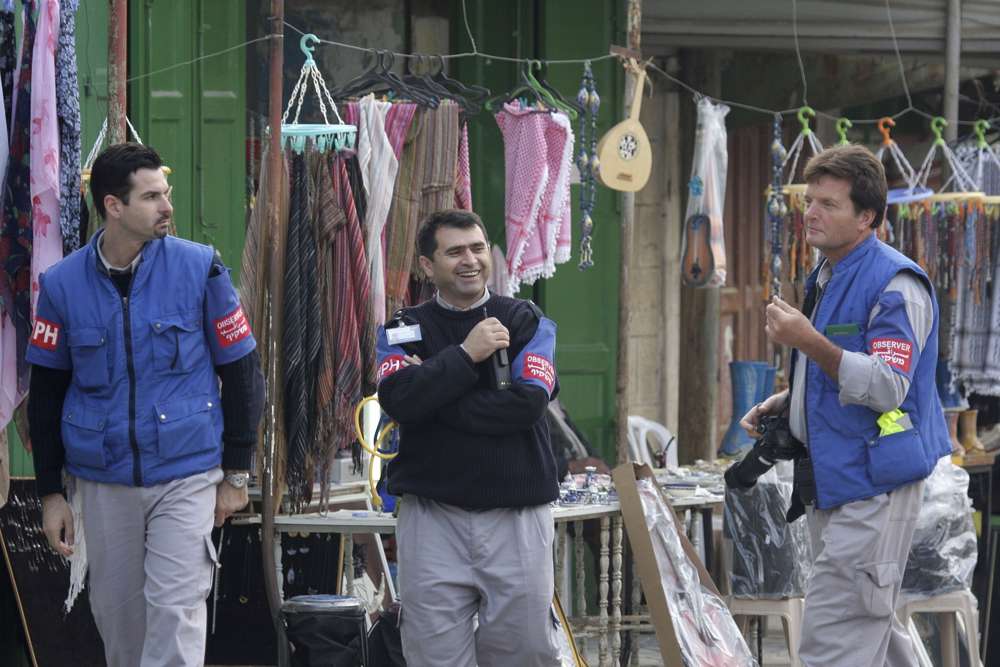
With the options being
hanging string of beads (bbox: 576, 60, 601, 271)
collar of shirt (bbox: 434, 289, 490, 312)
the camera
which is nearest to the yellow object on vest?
the camera

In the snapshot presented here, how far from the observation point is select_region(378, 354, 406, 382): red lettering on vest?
4.49 metres

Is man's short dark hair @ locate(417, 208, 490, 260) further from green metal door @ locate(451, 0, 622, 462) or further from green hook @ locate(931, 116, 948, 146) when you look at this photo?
green hook @ locate(931, 116, 948, 146)

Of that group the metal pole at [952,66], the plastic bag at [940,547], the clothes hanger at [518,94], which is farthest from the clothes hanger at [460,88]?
the metal pole at [952,66]

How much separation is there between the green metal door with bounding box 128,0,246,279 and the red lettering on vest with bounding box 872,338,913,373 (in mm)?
3710

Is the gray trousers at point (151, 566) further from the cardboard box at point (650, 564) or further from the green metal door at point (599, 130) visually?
the green metal door at point (599, 130)

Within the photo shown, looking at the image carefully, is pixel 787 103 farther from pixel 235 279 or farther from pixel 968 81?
pixel 235 279

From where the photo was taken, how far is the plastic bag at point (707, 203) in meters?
7.74

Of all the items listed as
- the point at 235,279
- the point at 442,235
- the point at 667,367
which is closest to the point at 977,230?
the point at 667,367

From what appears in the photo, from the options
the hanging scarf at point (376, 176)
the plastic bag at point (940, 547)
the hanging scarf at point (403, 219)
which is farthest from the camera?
the plastic bag at point (940, 547)

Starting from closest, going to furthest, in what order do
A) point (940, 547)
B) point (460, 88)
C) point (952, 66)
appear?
1. point (940, 547)
2. point (460, 88)
3. point (952, 66)

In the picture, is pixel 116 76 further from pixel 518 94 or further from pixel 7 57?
pixel 518 94

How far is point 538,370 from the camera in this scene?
453 centimetres

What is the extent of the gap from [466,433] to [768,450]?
922 mm

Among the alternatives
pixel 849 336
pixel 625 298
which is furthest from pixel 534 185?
pixel 849 336
